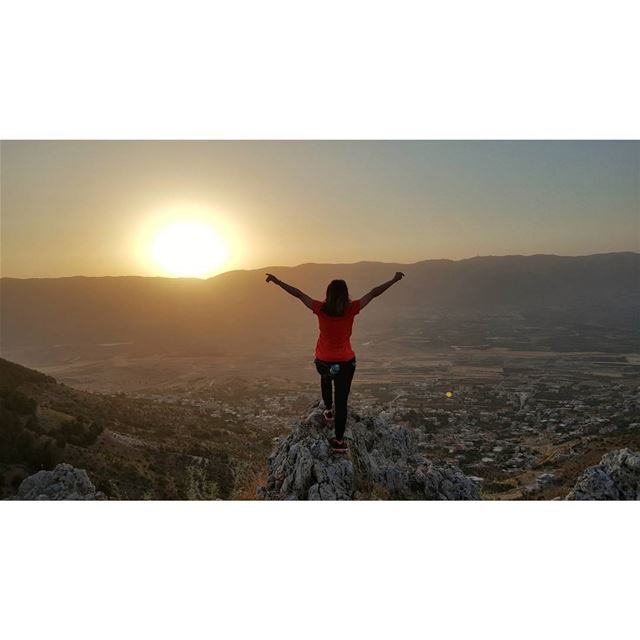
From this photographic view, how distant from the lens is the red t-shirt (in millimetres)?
5570

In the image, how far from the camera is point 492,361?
6262 centimetres

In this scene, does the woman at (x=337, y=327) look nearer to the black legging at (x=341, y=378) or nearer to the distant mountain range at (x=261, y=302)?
the black legging at (x=341, y=378)

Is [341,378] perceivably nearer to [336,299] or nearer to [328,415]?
[336,299]

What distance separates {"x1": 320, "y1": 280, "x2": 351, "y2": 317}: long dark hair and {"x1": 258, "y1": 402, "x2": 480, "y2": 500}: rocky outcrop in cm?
257

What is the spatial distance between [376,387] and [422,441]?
20.5 m

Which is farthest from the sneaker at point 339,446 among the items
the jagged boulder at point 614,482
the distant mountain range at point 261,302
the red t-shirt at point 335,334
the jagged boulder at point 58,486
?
the distant mountain range at point 261,302

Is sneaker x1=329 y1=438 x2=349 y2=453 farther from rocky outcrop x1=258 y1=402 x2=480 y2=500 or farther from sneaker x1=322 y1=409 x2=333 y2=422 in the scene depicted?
sneaker x1=322 y1=409 x2=333 y2=422

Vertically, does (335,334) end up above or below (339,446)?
above

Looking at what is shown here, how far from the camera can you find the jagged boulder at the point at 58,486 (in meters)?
8.16

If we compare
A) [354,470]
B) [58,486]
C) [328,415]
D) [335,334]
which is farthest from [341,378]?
[58,486]

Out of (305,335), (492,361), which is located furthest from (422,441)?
(305,335)

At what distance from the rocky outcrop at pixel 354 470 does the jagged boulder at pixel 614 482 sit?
6.47 ft

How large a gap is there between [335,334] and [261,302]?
347 ft

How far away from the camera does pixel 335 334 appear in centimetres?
561
